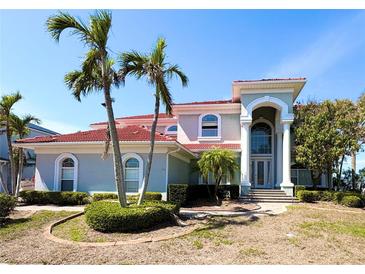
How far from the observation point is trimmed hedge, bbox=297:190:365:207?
16.1 metres

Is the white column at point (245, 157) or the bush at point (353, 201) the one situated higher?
the white column at point (245, 157)

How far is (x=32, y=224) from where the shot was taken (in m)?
10.6

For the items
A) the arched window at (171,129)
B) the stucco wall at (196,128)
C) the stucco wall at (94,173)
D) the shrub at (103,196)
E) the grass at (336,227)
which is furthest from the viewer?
Result: the arched window at (171,129)

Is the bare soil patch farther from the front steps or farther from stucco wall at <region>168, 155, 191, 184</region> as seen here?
the front steps

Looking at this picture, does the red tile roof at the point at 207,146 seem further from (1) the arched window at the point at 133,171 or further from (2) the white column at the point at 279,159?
(1) the arched window at the point at 133,171

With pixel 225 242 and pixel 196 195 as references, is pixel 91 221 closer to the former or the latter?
pixel 225 242

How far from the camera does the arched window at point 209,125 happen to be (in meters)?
22.4

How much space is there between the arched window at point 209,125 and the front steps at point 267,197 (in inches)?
228

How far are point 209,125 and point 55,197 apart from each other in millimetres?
12356

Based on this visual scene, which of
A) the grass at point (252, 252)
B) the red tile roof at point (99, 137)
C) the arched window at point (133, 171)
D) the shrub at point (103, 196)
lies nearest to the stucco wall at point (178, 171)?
the arched window at point (133, 171)

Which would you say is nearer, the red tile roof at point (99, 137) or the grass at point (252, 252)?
the grass at point (252, 252)

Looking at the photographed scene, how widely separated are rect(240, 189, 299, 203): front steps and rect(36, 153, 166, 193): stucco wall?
5.98m


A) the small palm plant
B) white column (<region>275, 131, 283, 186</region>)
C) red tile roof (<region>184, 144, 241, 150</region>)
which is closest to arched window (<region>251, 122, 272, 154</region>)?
white column (<region>275, 131, 283, 186</region>)

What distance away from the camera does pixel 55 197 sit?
16312 millimetres
